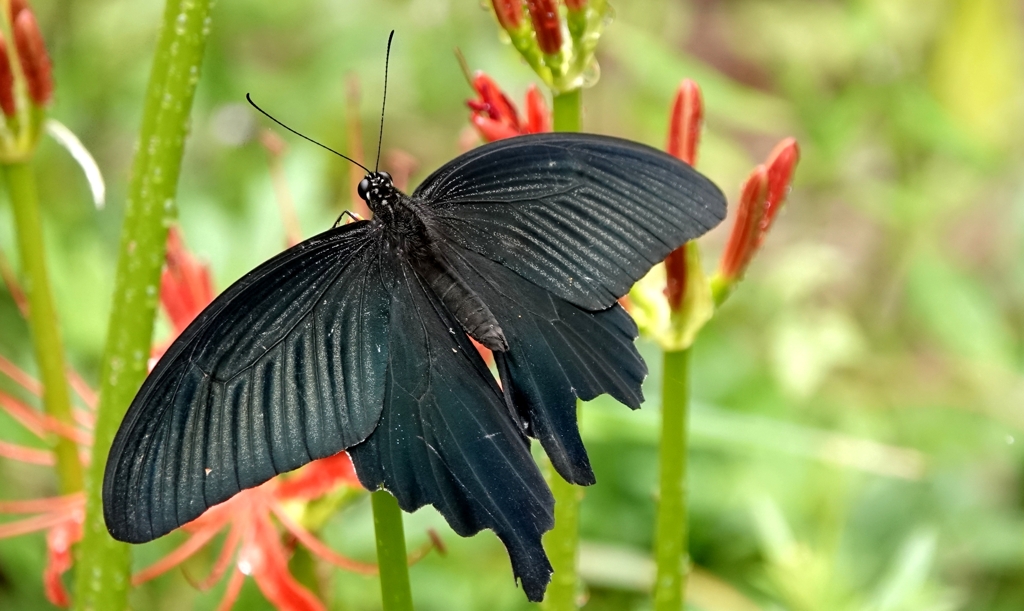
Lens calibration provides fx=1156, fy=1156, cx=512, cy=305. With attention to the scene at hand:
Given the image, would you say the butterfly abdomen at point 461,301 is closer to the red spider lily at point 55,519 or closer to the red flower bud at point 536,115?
the red flower bud at point 536,115

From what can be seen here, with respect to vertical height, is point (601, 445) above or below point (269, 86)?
below

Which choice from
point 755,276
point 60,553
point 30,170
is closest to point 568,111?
point 30,170

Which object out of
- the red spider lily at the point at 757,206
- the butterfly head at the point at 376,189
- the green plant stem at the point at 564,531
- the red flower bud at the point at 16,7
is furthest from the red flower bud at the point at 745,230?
the red flower bud at the point at 16,7

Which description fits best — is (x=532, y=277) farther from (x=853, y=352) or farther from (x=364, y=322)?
(x=853, y=352)

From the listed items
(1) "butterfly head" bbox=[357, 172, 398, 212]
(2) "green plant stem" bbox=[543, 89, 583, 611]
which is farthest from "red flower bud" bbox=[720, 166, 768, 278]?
(1) "butterfly head" bbox=[357, 172, 398, 212]

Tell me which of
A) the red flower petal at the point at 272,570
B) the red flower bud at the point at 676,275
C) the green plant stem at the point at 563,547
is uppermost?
the red flower bud at the point at 676,275

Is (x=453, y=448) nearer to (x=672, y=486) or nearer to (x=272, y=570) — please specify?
(x=672, y=486)

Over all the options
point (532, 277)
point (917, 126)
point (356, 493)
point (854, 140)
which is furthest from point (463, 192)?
point (854, 140)
